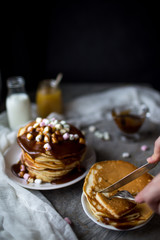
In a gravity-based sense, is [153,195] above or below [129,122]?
above

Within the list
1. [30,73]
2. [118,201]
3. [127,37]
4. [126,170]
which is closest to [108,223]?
[118,201]

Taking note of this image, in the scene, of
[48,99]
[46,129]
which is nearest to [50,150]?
[46,129]

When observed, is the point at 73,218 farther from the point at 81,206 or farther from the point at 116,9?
the point at 116,9

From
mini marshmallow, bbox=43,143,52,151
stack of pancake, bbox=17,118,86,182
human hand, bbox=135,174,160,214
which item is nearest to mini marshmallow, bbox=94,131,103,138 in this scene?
stack of pancake, bbox=17,118,86,182

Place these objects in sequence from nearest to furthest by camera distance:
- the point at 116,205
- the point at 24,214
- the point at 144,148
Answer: the point at 116,205, the point at 24,214, the point at 144,148

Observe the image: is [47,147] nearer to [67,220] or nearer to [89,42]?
[67,220]

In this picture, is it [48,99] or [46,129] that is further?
[48,99]

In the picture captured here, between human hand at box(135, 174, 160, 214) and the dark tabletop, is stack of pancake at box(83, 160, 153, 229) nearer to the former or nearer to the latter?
the dark tabletop

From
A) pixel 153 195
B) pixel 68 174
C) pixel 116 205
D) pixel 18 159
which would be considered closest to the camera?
pixel 153 195
